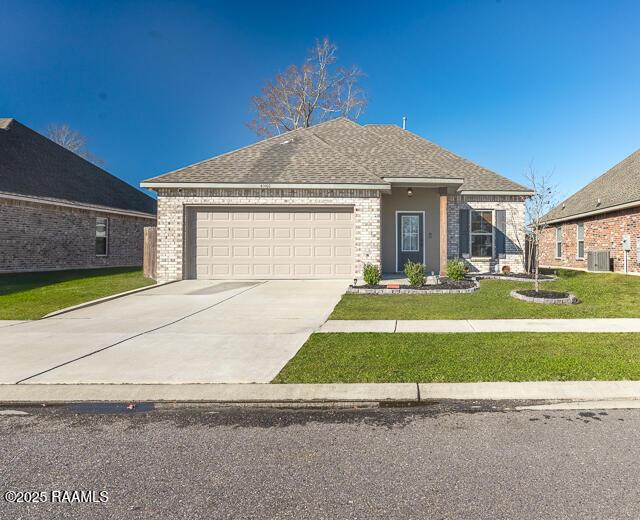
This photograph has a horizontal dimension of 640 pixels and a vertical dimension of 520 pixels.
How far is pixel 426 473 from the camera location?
2.85 m

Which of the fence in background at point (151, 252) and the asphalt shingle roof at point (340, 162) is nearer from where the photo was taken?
the asphalt shingle roof at point (340, 162)

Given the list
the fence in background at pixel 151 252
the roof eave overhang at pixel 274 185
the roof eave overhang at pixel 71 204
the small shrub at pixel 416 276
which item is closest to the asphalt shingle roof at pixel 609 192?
the small shrub at pixel 416 276

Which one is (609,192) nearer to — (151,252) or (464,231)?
(464,231)

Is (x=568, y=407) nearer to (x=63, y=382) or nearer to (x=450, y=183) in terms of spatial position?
(x=63, y=382)

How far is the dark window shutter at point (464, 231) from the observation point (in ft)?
56.3

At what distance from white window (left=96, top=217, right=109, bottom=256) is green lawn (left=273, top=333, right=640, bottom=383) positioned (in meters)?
18.3

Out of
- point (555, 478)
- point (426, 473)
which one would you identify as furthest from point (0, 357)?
point (555, 478)

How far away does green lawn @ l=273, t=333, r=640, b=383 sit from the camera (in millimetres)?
4695

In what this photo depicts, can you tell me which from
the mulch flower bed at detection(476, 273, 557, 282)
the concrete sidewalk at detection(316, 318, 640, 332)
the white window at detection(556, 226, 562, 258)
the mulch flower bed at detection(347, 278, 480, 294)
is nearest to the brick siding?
the mulch flower bed at detection(347, 278, 480, 294)

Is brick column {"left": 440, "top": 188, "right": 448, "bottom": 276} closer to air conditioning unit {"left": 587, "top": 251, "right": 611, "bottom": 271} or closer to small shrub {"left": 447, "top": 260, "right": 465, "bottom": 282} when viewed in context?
small shrub {"left": 447, "top": 260, "right": 465, "bottom": 282}

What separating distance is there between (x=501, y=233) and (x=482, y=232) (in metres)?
0.81

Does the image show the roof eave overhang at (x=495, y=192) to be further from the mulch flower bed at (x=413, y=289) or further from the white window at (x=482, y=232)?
the mulch flower bed at (x=413, y=289)

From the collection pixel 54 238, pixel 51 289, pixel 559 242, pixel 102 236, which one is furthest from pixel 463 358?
pixel 559 242

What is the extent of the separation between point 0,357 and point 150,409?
3332 mm
